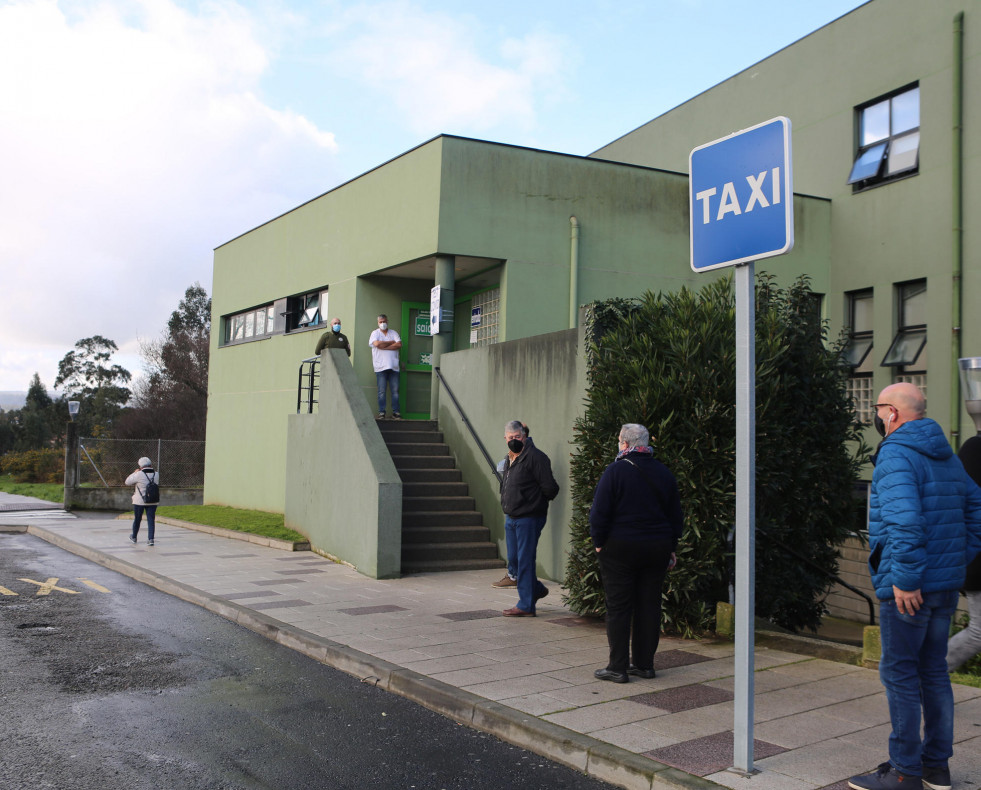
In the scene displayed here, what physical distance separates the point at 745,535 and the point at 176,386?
59.4 metres

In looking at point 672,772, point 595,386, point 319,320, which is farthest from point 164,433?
point 672,772

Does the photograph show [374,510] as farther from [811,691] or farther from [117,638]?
[811,691]

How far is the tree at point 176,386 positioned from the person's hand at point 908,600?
4920 cm

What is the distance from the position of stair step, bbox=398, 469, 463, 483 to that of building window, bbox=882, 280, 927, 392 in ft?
26.8

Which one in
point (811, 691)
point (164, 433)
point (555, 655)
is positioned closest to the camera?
point (811, 691)

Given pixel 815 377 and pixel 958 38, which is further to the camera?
pixel 958 38

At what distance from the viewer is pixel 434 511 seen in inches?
491

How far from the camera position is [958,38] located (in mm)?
14656

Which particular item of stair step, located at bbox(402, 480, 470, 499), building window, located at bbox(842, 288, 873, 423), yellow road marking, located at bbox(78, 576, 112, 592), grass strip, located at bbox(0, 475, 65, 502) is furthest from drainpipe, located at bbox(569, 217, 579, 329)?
grass strip, located at bbox(0, 475, 65, 502)

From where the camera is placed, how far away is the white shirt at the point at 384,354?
15.5 metres

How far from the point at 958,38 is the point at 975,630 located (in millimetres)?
12762

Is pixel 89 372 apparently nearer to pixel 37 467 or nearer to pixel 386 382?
pixel 37 467

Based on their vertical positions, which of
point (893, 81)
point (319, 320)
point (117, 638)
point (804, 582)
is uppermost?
point (893, 81)

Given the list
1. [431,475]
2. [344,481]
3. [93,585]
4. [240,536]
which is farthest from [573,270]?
[93,585]
